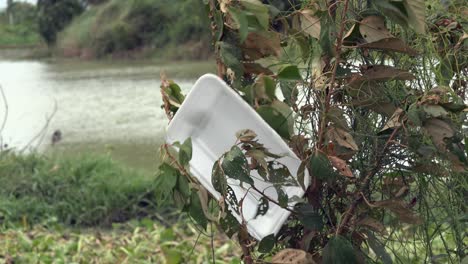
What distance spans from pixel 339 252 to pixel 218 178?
0.12 m

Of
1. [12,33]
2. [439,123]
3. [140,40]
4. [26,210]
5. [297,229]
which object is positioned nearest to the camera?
[439,123]

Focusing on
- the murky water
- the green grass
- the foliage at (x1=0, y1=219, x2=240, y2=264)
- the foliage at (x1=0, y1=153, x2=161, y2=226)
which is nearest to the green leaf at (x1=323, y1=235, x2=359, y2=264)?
the foliage at (x1=0, y1=219, x2=240, y2=264)

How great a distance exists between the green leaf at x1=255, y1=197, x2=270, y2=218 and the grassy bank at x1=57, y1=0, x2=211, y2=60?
657 cm

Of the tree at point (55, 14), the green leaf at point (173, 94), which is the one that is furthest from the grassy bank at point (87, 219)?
the tree at point (55, 14)

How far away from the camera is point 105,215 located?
2.56m

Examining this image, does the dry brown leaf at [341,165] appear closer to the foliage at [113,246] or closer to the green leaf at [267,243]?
the green leaf at [267,243]

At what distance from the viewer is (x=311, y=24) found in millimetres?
626

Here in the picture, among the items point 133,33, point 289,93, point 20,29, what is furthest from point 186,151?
point 20,29

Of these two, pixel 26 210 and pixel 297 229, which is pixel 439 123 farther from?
pixel 26 210

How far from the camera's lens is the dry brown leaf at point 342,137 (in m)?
0.59

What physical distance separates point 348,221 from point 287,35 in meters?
0.18

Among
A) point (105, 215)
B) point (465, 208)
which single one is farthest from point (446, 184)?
point (105, 215)

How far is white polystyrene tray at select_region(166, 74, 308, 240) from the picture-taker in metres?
0.58

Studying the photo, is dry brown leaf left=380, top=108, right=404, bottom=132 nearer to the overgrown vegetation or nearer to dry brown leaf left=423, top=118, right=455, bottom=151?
dry brown leaf left=423, top=118, right=455, bottom=151
